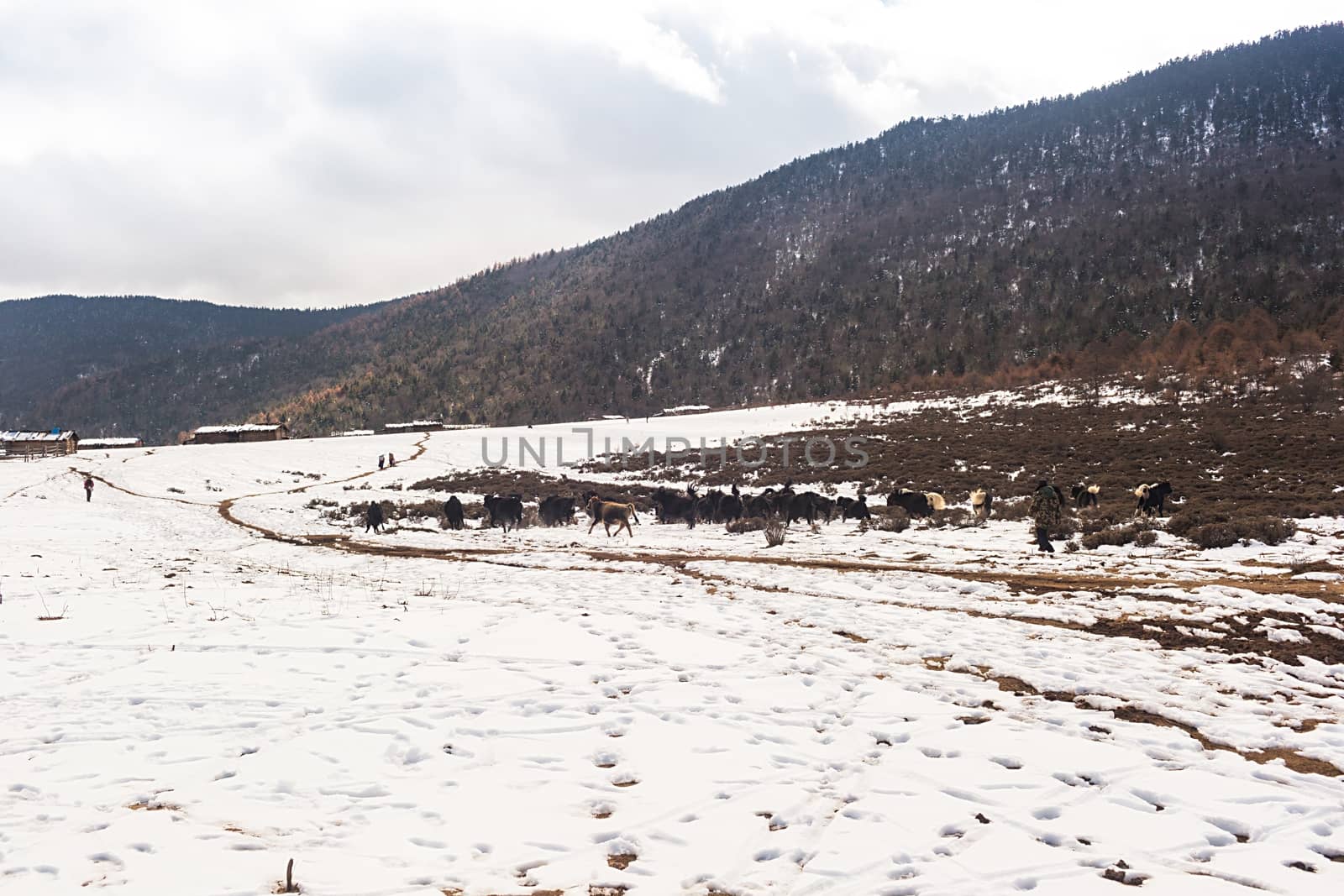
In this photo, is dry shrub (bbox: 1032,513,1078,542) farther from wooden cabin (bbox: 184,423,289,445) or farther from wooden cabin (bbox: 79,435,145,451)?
wooden cabin (bbox: 79,435,145,451)

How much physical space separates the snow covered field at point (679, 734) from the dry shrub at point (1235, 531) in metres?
1.74

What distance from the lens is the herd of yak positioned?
23.8 meters

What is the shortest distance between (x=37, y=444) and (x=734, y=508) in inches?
→ 3656

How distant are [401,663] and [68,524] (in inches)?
1092

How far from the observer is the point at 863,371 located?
148 metres

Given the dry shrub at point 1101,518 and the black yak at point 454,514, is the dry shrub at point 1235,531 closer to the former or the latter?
the dry shrub at point 1101,518

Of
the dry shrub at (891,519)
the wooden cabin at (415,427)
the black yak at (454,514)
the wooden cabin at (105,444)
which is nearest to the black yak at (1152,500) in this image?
the dry shrub at (891,519)

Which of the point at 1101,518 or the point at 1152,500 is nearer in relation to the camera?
the point at 1152,500


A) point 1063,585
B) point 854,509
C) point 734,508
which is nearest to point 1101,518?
point 854,509

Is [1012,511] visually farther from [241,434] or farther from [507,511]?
[241,434]

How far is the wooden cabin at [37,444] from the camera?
8000 cm

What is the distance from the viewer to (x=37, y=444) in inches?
3204

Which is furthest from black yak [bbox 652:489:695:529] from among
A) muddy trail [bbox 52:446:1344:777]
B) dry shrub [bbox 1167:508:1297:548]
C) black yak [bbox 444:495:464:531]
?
dry shrub [bbox 1167:508:1297:548]

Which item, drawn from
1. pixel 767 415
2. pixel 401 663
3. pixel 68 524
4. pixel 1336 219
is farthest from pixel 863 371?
pixel 401 663
